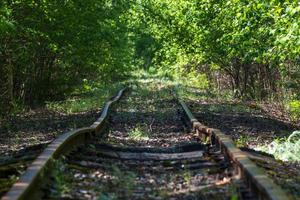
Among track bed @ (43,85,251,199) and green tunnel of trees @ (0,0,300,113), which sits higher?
green tunnel of trees @ (0,0,300,113)

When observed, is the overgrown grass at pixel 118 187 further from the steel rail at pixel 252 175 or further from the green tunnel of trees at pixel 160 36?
the green tunnel of trees at pixel 160 36

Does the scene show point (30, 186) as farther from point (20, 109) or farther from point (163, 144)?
point (20, 109)

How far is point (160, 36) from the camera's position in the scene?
25109mm

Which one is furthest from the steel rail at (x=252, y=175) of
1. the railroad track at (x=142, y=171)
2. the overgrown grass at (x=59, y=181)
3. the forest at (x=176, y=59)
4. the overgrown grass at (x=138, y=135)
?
the overgrown grass at (x=138, y=135)

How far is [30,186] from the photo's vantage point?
4129 millimetres

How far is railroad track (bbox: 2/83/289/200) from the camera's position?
4.54 m

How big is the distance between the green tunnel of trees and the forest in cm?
4

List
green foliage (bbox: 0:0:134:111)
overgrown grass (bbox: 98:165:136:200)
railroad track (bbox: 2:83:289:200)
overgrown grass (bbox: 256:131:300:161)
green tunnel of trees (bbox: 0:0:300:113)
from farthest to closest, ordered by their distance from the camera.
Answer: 1. green foliage (bbox: 0:0:134:111)
2. green tunnel of trees (bbox: 0:0:300:113)
3. overgrown grass (bbox: 256:131:300:161)
4. overgrown grass (bbox: 98:165:136:200)
5. railroad track (bbox: 2:83:289:200)

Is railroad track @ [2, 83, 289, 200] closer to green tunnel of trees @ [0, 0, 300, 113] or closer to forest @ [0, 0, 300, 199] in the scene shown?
forest @ [0, 0, 300, 199]

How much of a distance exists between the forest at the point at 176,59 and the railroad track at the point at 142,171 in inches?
14.1

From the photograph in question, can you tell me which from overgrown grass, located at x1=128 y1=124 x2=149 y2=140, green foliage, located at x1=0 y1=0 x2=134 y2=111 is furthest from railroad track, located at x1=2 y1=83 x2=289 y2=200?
green foliage, located at x1=0 y1=0 x2=134 y2=111

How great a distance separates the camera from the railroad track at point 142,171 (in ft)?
14.9

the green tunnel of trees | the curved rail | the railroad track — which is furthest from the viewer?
the green tunnel of trees

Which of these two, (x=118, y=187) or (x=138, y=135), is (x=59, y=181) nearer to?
(x=118, y=187)
